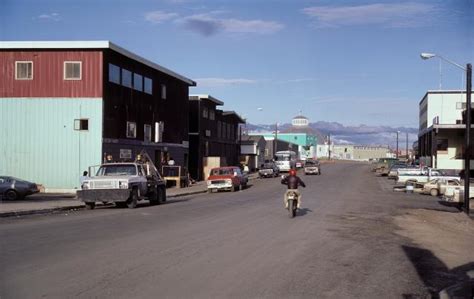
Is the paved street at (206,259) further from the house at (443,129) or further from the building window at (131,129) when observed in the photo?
the house at (443,129)

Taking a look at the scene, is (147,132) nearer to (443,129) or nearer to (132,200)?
(132,200)

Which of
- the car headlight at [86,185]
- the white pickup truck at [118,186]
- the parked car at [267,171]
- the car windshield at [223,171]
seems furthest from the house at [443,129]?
the car headlight at [86,185]

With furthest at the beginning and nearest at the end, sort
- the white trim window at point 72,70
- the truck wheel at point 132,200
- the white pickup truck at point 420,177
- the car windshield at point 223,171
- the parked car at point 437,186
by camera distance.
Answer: the white pickup truck at point 420,177
the car windshield at point 223,171
the parked car at point 437,186
the white trim window at point 72,70
the truck wheel at point 132,200

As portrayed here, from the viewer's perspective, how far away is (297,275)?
996 cm

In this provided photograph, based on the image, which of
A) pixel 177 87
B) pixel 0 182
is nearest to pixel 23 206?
pixel 0 182

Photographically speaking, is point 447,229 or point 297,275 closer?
point 297,275

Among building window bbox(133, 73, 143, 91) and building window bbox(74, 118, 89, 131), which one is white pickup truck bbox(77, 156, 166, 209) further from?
building window bbox(133, 73, 143, 91)

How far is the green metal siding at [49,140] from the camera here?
3656cm

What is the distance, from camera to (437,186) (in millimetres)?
41500

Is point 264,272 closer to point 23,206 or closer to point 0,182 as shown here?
point 23,206

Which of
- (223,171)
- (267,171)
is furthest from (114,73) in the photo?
(267,171)

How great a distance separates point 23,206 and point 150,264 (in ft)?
53.0

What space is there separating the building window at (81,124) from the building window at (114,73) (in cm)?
313

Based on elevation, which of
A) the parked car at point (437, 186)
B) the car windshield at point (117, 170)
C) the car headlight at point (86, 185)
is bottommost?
the parked car at point (437, 186)
